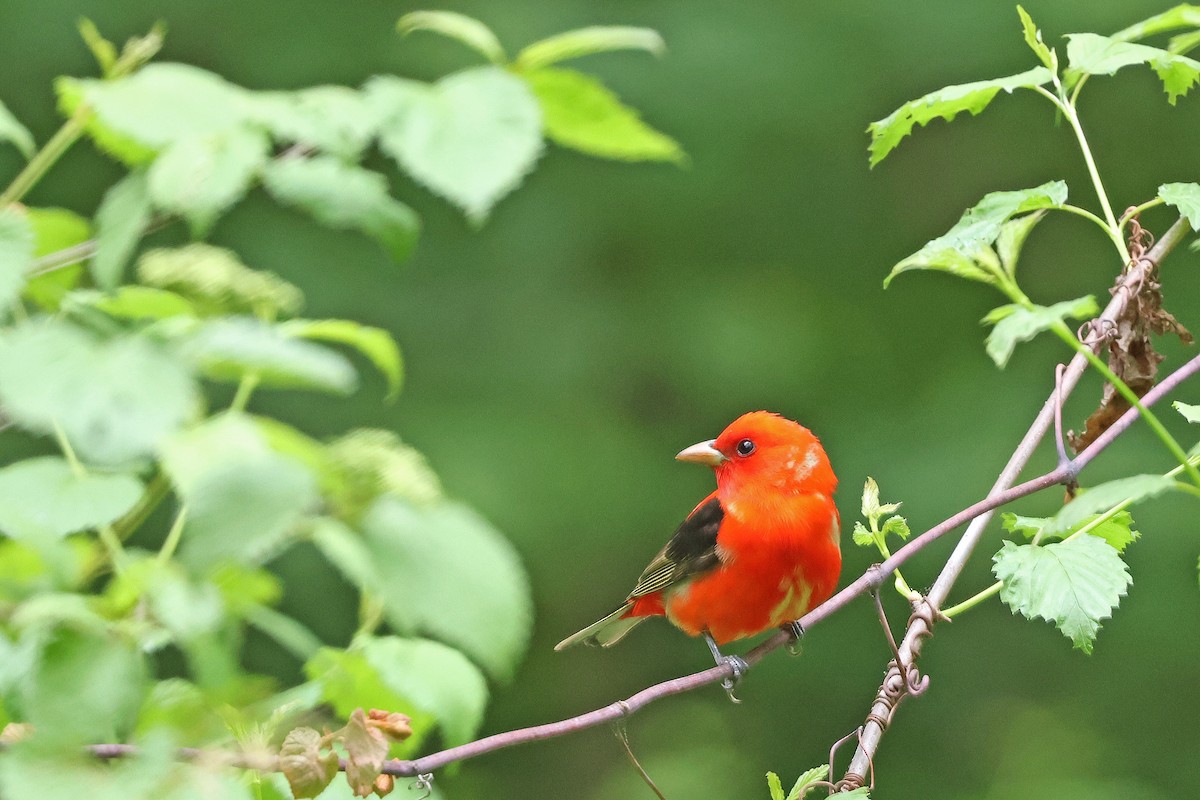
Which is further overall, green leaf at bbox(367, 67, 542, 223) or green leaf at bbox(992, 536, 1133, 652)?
green leaf at bbox(992, 536, 1133, 652)

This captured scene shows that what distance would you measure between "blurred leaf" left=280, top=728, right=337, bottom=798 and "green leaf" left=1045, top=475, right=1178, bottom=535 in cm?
65

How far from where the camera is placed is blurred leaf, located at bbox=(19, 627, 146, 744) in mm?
855

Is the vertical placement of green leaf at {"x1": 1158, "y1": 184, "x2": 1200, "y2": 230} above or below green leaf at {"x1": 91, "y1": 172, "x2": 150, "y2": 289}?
above

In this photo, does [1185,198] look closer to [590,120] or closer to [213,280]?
[590,120]

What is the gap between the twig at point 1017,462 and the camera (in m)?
1.57

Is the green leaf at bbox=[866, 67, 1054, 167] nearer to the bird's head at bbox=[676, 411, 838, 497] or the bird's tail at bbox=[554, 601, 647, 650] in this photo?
the bird's head at bbox=[676, 411, 838, 497]

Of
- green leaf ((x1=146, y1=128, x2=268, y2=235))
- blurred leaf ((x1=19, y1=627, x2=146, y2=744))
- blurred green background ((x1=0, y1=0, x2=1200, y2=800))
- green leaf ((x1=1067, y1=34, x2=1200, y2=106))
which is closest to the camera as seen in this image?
blurred leaf ((x1=19, y1=627, x2=146, y2=744))

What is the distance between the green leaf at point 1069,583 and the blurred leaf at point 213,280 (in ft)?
2.95

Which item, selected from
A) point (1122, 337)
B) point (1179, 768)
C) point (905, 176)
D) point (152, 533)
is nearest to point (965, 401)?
point (905, 176)

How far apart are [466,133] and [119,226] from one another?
0.24 meters

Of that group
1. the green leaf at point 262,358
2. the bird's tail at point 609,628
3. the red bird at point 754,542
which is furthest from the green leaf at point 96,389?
the bird's tail at point 609,628

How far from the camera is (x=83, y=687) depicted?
2.83 feet

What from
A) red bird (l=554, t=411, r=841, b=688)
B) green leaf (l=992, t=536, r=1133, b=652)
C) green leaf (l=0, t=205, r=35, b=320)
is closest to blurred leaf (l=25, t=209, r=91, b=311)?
green leaf (l=0, t=205, r=35, b=320)

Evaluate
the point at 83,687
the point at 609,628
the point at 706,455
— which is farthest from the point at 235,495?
the point at 609,628
